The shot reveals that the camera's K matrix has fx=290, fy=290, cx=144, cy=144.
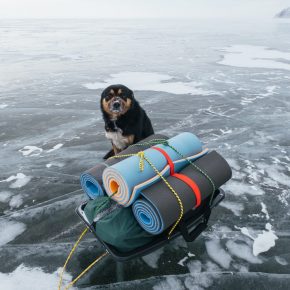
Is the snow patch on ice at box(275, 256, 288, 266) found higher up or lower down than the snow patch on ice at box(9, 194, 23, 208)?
higher up

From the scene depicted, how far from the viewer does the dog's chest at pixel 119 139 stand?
4.19m

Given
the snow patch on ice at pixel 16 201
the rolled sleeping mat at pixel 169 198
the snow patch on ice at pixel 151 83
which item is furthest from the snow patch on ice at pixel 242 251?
the snow patch on ice at pixel 151 83

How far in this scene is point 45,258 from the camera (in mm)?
2914

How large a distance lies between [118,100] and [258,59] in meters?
13.6

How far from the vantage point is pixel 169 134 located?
20.0 feet

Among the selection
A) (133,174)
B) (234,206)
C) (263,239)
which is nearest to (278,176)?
(234,206)

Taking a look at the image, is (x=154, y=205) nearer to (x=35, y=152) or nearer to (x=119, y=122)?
(x=119, y=122)

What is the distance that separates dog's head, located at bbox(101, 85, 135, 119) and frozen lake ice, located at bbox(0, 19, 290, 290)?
1.24 meters

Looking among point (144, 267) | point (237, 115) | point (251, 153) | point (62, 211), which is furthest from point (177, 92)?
point (144, 267)

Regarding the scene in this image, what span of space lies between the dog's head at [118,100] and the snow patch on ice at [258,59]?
1119cm

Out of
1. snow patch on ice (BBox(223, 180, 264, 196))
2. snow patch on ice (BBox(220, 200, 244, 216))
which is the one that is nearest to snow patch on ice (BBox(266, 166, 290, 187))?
snow patch on ice (BBox(223, 180, 264, 196))

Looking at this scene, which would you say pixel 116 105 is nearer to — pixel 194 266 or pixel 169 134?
pixel 194 266

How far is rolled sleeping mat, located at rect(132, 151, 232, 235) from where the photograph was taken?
92.4 inches

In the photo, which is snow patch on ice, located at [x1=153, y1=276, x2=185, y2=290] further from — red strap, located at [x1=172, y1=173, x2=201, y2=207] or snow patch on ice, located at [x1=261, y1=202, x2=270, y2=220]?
snow patch on ice, located at [x1=261, y1=202, x2=270, y2=220]
